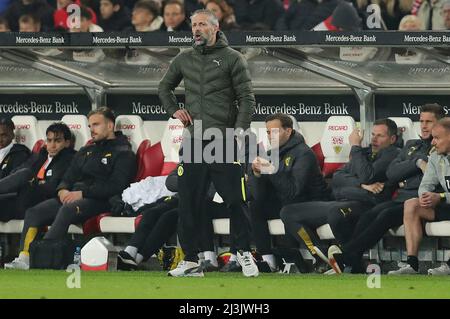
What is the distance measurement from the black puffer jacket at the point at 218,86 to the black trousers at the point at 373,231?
5.64 ft

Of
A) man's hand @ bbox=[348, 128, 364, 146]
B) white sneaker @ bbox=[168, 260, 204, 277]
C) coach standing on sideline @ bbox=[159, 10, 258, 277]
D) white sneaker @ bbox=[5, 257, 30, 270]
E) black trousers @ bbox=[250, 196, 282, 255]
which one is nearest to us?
coach standing on sideline @ bbox=[159, 10, 258, 277]

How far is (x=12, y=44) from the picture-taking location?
50.1ft

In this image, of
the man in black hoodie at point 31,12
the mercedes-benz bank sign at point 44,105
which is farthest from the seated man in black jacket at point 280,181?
the man in black hoodie at point 31,12

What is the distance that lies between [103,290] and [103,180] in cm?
335

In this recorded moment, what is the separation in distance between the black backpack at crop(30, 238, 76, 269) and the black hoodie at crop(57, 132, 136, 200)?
1.96 feet

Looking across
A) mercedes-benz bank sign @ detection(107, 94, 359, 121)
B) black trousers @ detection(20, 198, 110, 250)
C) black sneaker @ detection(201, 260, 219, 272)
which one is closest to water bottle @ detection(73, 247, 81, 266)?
black trousers @ detection(20, 198, 110, 250)

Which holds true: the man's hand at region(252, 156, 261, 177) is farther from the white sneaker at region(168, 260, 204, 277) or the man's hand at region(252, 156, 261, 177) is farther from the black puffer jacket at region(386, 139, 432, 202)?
the white sneaker at region(168, 260, 204, 277)

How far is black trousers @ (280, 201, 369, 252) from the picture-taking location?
44.8 ft

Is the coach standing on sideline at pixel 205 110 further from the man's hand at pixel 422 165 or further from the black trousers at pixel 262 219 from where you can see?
the man's hand at pixel 422 165

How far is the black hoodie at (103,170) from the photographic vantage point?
48.5 feet

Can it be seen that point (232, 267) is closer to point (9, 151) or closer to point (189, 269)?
A: point (189, 269)

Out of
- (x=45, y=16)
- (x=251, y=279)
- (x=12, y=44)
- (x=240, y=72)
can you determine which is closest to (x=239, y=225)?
(x=251, y=279)

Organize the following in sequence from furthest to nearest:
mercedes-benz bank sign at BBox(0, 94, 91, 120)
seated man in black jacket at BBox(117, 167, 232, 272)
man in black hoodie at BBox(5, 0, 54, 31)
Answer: man in black hoodie at BBox(5, 0, 54, 31)
mercedes-benz bank sign at BBox(0, 94, 91, 120)
seated man in black jacket at BBox(117, 167, 232, 272)

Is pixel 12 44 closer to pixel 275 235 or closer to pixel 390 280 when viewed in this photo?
pixel 275 235
